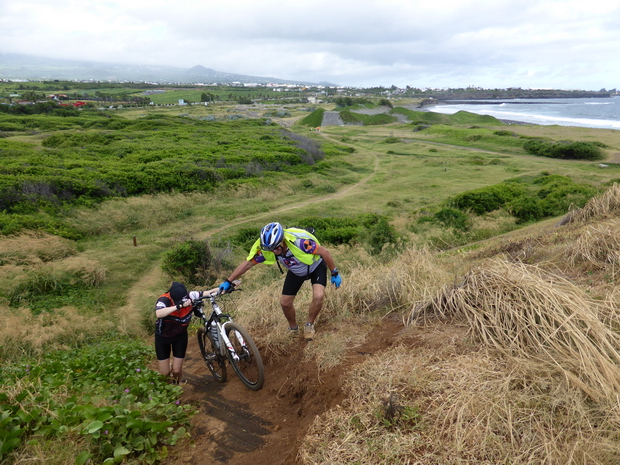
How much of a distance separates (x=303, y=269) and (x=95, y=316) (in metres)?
6.68

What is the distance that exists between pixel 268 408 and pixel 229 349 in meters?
0.87

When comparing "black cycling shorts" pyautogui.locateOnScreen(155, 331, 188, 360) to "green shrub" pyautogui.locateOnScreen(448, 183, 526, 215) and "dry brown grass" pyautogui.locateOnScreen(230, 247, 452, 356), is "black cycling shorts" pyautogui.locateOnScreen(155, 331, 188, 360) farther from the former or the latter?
"green shrub" pyautogui.locateOnScreen(448, 183, 526, 215)

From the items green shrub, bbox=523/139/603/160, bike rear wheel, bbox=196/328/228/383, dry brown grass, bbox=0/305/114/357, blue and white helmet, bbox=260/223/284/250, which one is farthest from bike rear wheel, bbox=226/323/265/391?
green shrub, bbox=523/139/603/160

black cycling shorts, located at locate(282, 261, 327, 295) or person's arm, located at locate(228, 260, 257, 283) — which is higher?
person's arm, located at locate(228, 260, 257, 283)

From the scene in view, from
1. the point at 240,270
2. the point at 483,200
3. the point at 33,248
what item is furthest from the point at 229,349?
the point at 483,200

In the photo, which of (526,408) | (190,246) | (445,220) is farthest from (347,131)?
(526,408)

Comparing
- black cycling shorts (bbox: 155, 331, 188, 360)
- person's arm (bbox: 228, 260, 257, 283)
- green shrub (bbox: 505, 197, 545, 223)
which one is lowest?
green shrub (bbox: 505, 197, 545, 223)

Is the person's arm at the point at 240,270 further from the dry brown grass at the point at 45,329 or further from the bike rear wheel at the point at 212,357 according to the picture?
the dry brown grass at the point at 45,329

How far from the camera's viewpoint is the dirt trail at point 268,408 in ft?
11.5

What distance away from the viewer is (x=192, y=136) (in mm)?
34781

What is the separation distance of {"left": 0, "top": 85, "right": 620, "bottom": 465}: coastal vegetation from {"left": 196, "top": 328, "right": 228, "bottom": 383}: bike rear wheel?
2.02 feet

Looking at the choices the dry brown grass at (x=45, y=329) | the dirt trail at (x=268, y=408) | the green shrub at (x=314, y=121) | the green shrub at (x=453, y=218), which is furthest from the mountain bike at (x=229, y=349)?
the green shrub at (x=314, y=121)

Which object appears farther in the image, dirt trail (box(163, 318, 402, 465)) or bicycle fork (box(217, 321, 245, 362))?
bicycle fork (box(217, 321, 245, 362))

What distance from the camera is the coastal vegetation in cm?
300
